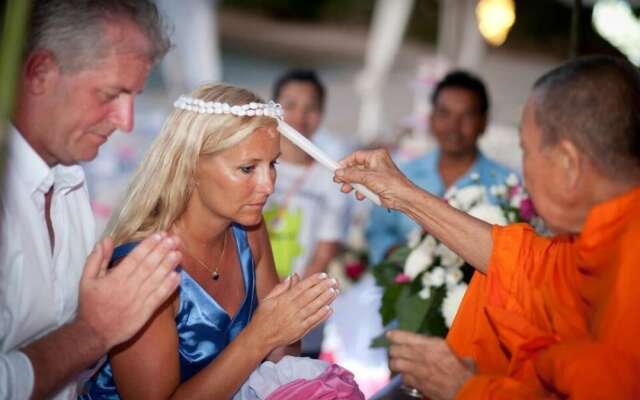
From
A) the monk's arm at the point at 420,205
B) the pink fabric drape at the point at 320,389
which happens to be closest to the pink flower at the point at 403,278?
the monk's arm at the point at 420,205

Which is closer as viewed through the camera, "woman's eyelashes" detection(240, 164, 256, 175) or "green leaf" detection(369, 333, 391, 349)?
"woman's eyelashes" detection(240, 164, 256, 175)

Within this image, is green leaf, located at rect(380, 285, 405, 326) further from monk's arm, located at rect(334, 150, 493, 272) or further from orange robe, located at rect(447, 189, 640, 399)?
orange robe, located at rect(447, 189, 640, 399)

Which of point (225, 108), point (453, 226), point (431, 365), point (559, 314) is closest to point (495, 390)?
point (431, 365)

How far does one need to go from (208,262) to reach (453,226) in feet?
2.88

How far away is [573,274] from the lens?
2.28 meters

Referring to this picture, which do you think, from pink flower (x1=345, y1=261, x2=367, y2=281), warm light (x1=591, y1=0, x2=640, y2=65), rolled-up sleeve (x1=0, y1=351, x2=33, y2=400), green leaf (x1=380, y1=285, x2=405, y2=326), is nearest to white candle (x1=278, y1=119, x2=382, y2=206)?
green leaf (x1=380, y1=285, x2=405, y2=326)

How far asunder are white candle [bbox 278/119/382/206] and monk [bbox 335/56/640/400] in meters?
0.61

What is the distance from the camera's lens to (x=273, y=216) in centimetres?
460

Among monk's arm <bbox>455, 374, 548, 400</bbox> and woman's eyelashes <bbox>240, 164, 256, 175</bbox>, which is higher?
woman's eyelashes <bbox>240, 164, 256, 175</bbox>

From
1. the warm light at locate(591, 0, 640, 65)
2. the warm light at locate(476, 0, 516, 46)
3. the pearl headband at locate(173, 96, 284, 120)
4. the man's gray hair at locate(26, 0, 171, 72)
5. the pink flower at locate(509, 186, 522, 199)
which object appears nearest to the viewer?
the man's gray hair at locate(26, 0, 171, 72)

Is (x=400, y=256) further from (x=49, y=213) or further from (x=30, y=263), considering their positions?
(x=30, y=263)

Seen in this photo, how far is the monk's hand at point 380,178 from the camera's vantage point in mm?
2740

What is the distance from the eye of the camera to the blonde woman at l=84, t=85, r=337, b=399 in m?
2.41

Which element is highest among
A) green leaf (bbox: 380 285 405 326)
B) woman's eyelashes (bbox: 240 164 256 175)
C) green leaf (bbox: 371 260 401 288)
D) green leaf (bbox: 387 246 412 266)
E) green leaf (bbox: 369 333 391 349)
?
woman's eyelashes (bbox: 240 164 256 175)
